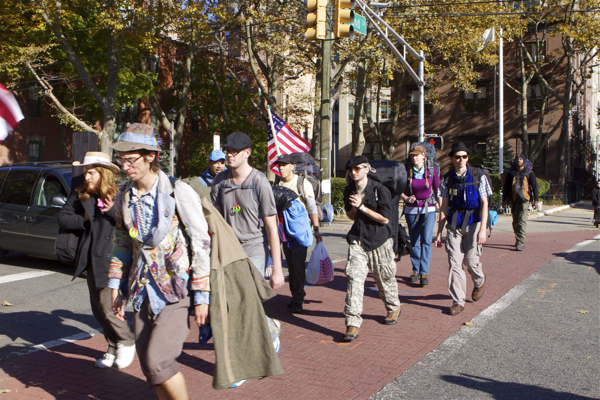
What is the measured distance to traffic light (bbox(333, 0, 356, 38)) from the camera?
12.1m

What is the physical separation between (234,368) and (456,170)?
14.2 ft

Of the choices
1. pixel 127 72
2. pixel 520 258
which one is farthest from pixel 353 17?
pixel 127 72

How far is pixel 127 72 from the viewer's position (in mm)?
25109

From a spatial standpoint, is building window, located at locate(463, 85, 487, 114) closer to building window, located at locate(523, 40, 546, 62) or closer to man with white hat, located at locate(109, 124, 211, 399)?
building window, located at locate(523, 40, 546, 62)

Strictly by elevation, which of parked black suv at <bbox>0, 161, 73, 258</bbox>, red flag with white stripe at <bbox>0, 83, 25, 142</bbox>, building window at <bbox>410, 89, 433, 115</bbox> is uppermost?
building window at <bbox>410, 89, 433, 115</bbox>

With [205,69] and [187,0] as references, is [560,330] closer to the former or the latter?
[187,0]

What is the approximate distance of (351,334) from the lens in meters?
5.49

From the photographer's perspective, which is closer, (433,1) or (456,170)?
(456,170)

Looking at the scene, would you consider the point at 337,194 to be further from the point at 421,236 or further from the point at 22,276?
the point at 22,276

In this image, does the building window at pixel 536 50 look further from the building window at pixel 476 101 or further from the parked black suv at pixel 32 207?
the parked black suv at pixel 32 207

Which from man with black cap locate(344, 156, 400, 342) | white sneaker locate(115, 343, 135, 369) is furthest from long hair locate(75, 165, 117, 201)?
man with black cap locate(344, 156, 400, 342)

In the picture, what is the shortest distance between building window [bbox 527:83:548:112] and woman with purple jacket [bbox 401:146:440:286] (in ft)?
106

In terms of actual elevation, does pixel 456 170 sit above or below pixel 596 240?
above

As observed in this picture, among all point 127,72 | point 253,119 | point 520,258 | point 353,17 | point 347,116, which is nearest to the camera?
point 520,258
